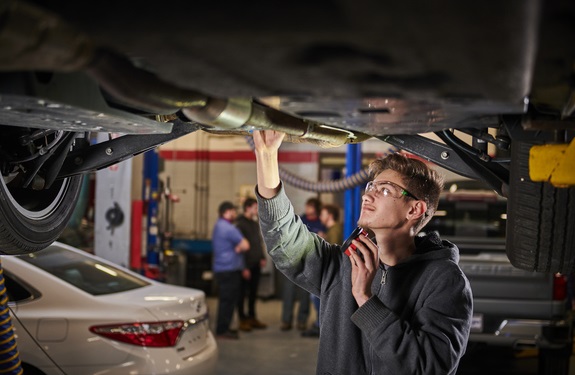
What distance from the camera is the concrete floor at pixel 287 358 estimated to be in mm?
7766

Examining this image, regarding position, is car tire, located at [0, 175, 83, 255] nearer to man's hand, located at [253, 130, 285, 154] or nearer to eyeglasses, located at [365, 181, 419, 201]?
man's hand, located at [253, 130, 285, 154]

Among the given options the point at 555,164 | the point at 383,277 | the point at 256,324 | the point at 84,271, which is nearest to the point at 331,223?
the point at 256,324

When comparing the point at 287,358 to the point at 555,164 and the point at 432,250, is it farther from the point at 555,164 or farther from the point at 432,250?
the point at 555,164

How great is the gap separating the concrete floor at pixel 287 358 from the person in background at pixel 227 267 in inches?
12.9

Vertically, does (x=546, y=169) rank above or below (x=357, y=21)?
below

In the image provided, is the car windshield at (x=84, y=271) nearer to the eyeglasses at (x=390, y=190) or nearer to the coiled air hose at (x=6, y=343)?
the coiled air hose at (x=6, y=343)

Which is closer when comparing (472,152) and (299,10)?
(299,10)

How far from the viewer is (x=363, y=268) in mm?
2748

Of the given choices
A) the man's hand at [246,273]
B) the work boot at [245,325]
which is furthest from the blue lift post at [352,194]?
the work boot at [245,325]

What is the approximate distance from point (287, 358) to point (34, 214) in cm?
552

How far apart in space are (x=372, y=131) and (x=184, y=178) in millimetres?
11388

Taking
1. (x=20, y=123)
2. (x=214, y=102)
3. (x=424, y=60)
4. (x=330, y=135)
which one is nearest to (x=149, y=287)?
(x=330, y=135)

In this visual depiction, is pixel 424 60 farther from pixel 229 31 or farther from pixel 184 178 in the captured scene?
pixel 184 178

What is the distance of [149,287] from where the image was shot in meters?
6.00
